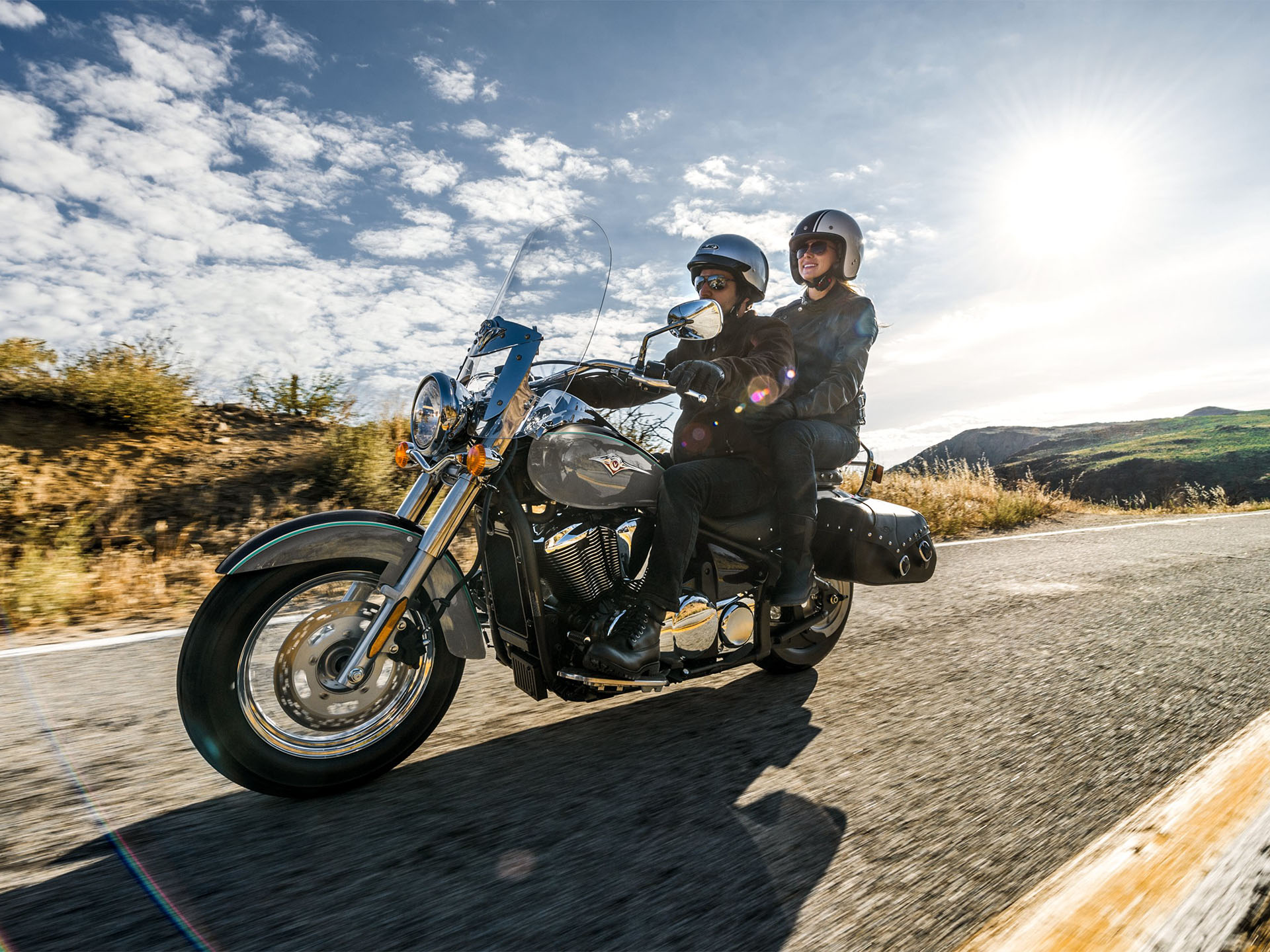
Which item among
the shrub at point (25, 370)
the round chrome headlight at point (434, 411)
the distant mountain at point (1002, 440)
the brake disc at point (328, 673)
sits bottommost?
the brake disc at point (328, 673)

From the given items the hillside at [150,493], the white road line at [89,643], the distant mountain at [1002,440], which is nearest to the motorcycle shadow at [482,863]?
the white road line at [89,643]

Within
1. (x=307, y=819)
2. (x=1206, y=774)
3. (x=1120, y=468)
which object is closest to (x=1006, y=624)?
(x=1206, y=774)

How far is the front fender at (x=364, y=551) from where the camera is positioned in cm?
201

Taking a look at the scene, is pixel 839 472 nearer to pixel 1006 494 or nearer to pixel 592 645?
pixel 592 645

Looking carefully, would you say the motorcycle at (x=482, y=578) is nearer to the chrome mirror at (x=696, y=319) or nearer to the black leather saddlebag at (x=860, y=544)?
the chrome mirror at (x=696, y=319)

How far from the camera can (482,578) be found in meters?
2.59

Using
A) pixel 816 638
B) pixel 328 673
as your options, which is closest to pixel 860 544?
pixel 816 638

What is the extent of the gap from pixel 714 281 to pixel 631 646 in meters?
1.73

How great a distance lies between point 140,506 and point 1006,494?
1091 centimetres

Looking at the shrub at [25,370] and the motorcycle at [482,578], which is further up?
the shrub at [25,370]

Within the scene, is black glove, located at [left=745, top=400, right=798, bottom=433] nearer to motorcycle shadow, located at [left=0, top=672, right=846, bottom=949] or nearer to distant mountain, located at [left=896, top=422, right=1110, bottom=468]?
motorcycle shadow, located at [left=0, top=672, right=846, bottom=949]

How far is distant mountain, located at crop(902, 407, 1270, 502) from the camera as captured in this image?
129ft

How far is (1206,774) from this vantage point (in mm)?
1999

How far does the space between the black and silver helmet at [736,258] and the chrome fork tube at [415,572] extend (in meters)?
1.53
